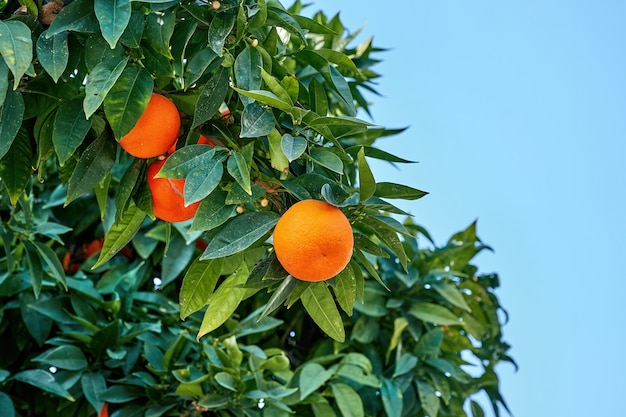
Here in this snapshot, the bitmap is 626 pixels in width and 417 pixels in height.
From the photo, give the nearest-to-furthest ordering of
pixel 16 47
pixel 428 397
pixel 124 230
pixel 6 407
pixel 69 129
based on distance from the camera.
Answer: pixel 16 47, pixel 69 129, pixel 124 230, pixel 6 407, pixel 428 397

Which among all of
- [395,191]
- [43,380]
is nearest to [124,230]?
[395,191]

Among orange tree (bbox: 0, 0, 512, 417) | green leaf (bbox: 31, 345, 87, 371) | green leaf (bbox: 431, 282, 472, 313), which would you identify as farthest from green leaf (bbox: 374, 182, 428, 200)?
green leaf (bbox: 431, 282, 472, 313)

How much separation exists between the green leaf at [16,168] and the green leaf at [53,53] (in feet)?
0.59

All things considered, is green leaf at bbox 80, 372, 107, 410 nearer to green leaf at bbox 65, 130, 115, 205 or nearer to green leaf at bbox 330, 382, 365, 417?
green leaf at bbox 330, 382, 365, 417

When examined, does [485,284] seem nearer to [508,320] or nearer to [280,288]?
[508,320]

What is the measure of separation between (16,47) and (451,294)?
119cm

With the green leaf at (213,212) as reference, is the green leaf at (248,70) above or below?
above

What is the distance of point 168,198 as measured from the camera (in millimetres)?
884

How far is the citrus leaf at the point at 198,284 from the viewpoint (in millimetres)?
895

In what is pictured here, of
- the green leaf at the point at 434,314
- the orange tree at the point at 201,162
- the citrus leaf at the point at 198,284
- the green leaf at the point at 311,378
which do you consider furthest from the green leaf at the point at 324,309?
the green leaf at the point at 434,314

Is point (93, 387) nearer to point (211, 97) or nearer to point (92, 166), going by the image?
point (92, 166)

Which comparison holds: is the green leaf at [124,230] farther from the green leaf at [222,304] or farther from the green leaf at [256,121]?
the green leaf at [256,121]

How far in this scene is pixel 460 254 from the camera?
1899 mm

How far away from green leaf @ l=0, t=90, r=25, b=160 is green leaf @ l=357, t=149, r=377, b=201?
13.1 inches
